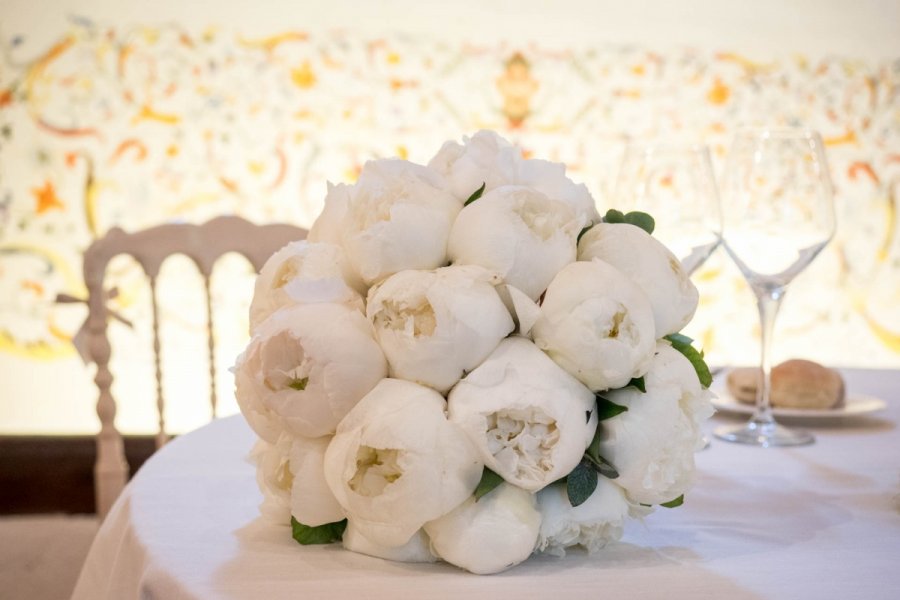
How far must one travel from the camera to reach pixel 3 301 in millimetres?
2588

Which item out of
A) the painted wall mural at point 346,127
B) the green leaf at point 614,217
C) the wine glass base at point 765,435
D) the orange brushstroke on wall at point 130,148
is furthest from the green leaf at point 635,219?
the orange brushstroke on wall at point 130,148

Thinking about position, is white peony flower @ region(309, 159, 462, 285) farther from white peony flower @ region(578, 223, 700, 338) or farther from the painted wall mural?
the painted wall mural

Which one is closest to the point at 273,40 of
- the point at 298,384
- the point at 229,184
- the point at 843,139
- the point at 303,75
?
the point at 303,75

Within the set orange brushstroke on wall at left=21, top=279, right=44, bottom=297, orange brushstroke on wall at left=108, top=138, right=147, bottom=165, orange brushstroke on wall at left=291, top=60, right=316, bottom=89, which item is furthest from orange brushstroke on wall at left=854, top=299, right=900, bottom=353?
orange brushstroke on wall at left=21, top=279, right=44, bottom=297

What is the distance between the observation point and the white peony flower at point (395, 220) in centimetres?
51

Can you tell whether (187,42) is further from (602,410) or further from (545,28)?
(602,410)

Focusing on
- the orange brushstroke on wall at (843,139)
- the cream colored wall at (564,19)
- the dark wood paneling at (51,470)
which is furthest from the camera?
the orange brushstroke on wall at (843,139)

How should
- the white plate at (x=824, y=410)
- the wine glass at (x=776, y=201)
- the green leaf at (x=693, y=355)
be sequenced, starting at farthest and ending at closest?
1. the white plate at (x=824, y=410)
2. the wine glass at (x=776, y=201)
3. the green leaf at (x=693, y=355)

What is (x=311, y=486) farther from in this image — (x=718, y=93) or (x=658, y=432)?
(x=718, y=93)

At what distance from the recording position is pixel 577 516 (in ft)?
1.66

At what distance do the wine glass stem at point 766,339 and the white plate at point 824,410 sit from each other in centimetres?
6

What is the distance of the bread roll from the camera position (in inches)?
39.2

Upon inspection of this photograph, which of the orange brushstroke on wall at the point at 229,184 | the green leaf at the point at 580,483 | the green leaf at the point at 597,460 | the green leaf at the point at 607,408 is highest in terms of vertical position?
the orange brushstroke on wall at the point at 229,184

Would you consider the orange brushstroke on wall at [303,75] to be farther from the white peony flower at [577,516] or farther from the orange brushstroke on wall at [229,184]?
the white peony flower at [577,516]
